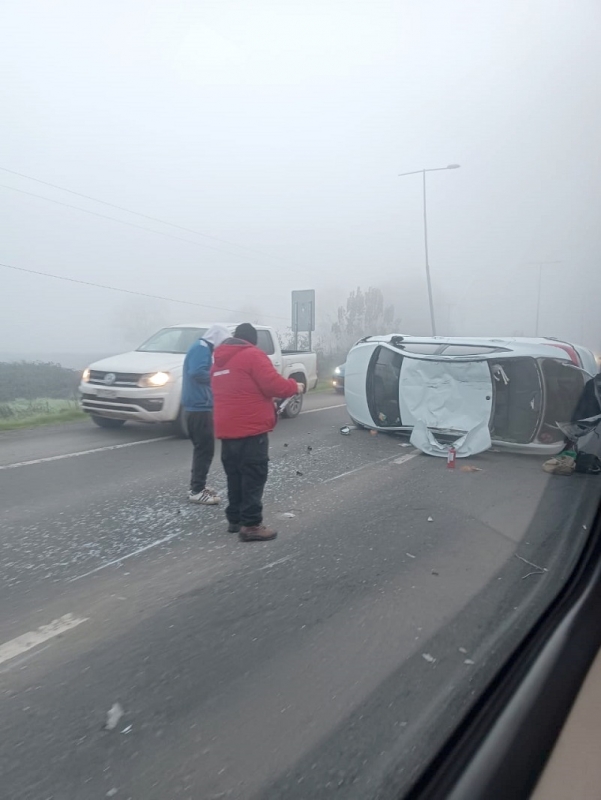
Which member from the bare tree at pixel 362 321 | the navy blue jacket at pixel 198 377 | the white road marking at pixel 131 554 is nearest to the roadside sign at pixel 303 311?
the bare tree at pixel 362 321

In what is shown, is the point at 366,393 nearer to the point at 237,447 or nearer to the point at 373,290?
the point at 237,447

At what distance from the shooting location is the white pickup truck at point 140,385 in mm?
9836

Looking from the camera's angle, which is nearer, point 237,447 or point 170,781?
point 170,781

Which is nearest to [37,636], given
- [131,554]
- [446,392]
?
[131,554]

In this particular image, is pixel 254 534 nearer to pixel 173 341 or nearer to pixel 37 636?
pixel 37 636

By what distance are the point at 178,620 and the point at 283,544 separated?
154 cm

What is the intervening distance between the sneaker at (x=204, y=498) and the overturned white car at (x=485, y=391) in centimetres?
382

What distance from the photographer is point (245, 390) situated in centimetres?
505

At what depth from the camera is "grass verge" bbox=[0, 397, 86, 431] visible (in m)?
12.0

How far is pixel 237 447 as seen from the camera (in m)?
5.14

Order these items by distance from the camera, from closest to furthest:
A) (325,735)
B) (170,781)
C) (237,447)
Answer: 1. (170,781)
2. (325,735)
3. (237,447)

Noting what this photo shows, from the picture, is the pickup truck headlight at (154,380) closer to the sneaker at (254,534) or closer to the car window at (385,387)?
the car window at (385,387)

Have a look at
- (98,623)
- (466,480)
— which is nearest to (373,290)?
(466,480)

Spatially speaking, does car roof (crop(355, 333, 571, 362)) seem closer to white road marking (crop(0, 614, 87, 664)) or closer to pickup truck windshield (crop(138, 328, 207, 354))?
pickup truck windshield (crop(138, 328, 207, 354))
